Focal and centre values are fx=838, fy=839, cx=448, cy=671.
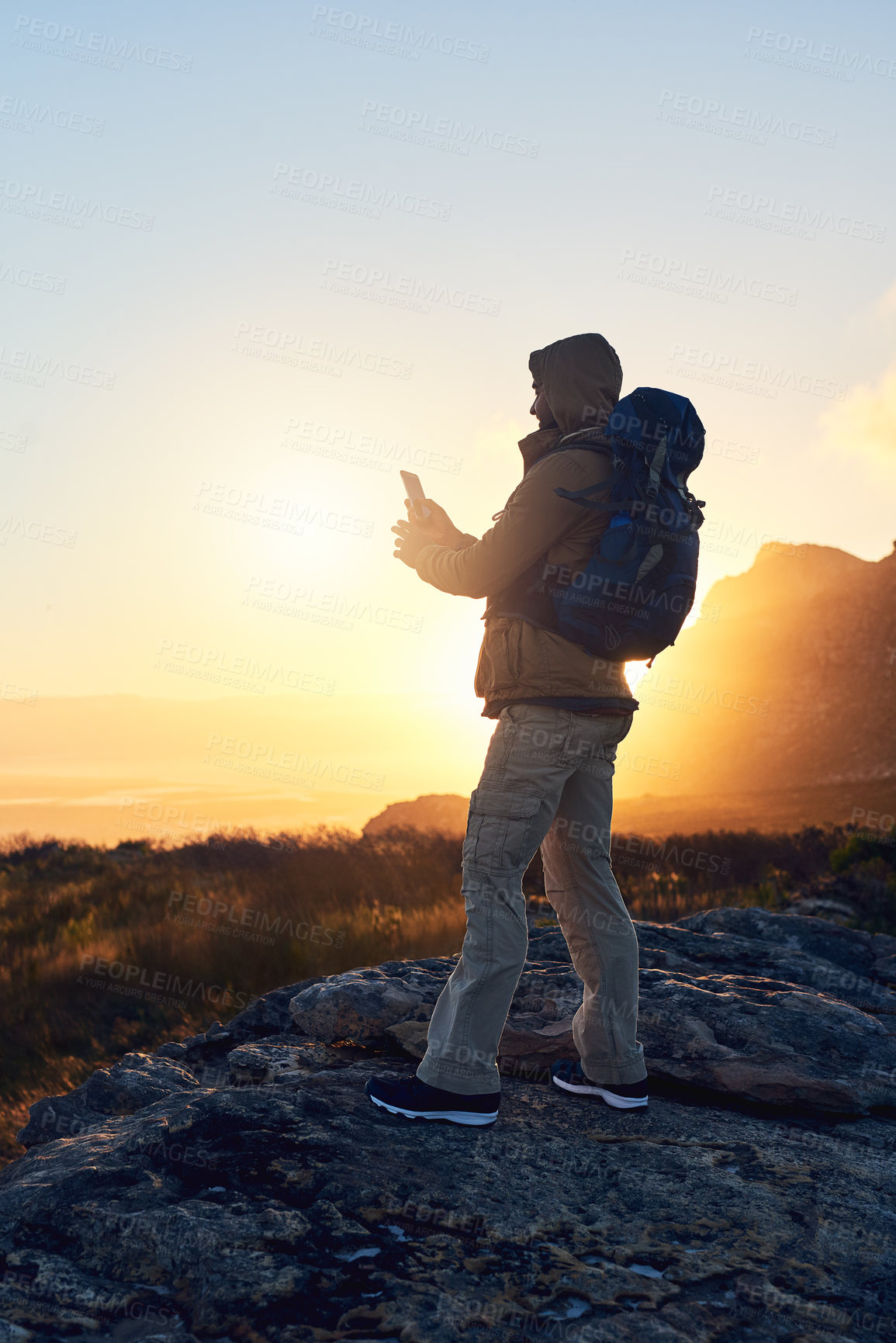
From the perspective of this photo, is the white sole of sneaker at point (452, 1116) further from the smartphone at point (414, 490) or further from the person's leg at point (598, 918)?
the smartphone at point (414, 490)

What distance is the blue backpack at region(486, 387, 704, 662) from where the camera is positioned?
281cm

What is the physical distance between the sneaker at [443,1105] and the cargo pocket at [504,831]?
77 centimetres

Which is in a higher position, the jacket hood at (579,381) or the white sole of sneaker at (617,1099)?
the jacket hood at (579,381)

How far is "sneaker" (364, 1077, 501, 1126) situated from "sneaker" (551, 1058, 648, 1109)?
0.46 meters

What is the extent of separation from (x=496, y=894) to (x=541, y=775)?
436 mm

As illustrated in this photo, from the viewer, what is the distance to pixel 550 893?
3.18 m

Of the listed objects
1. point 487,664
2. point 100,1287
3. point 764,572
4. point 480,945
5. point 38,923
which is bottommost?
point 38,923

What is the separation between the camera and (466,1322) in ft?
6.27

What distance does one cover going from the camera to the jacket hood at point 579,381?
3016 mm

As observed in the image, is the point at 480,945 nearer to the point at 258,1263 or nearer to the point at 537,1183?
the point at 537,1183

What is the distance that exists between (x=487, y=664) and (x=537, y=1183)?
5.45ft

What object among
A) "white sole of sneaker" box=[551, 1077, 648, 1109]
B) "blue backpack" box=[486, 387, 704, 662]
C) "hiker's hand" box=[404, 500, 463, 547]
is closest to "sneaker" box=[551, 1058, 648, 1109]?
"white sole of sneaker" box=[551, 1077, 648, 1109]

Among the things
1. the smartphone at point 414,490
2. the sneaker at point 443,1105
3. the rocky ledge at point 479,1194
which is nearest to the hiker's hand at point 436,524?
the smartphone at point 414,490

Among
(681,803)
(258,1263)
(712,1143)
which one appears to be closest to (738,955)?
(712,1143)
